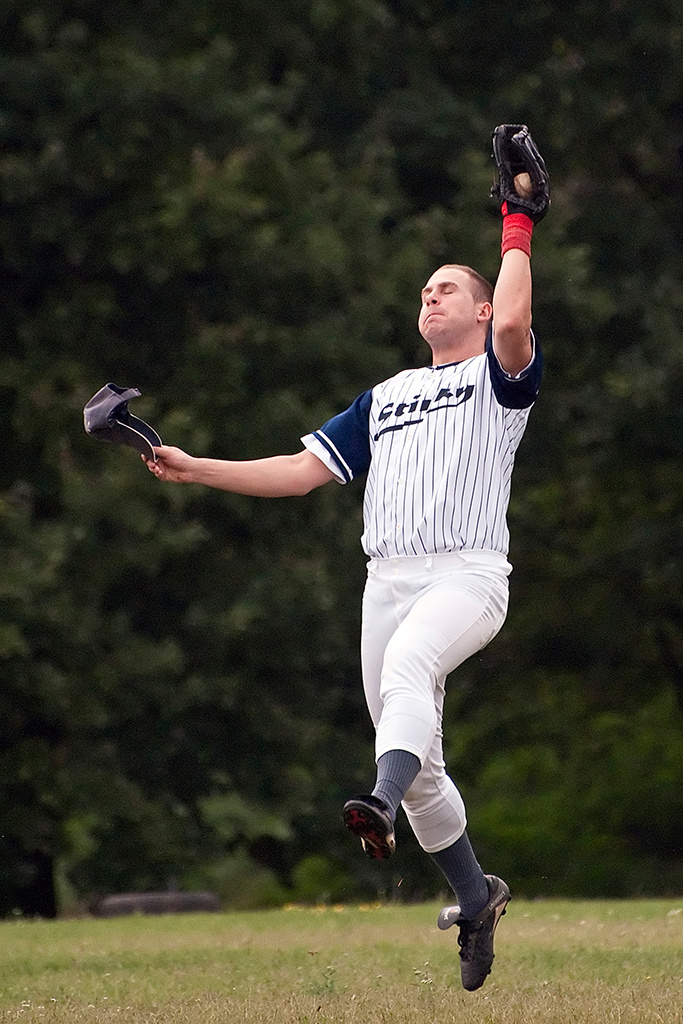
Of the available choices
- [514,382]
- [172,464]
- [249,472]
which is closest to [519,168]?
[514,382]

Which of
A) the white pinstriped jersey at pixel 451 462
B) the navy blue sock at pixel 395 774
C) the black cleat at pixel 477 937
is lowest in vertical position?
the black cleat at pixel 477 937

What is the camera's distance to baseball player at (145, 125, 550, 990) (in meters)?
5.07

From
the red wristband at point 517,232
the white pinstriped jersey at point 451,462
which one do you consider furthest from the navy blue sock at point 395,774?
the red wristband at point 517,232

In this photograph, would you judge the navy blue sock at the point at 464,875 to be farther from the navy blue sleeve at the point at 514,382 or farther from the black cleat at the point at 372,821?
the navy blue sleeve at the point at 514,382

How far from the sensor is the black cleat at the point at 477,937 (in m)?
5.36

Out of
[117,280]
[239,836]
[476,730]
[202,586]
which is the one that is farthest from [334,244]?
[476,730]

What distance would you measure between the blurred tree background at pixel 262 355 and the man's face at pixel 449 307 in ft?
31.1

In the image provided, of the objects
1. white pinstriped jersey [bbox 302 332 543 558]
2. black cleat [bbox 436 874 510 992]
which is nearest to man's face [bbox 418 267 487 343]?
white pinstriped jersey [bbox 302 332 543 558]

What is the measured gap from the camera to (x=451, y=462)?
17.3 ft

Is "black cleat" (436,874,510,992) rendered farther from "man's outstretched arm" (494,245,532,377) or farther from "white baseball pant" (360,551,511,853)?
"man's outstretched arm" (494,245,532,377)

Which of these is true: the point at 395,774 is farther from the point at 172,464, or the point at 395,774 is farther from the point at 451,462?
the point at 172,464

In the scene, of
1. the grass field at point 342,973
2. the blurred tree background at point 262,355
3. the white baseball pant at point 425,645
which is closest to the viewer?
the white baseball pant at point 425,645

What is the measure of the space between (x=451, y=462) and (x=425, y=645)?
25.5 inches

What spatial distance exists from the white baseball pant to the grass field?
680mm
